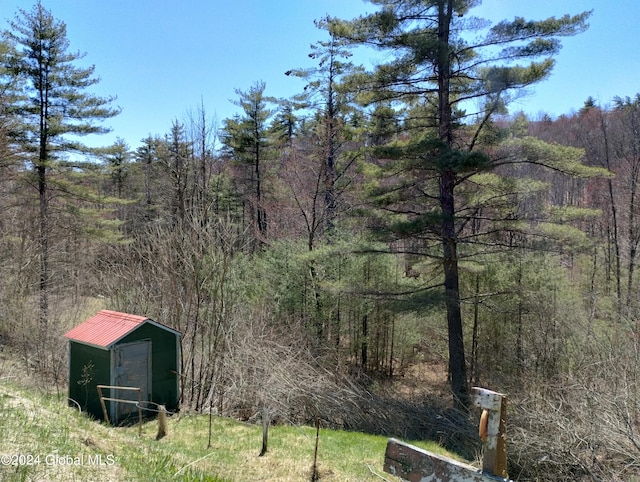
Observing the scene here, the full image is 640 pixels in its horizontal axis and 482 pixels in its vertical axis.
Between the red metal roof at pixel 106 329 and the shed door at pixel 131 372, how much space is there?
293 millimetres

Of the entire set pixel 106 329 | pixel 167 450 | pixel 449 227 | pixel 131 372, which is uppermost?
pixel 449 227

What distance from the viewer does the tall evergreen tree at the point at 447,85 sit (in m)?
9.20

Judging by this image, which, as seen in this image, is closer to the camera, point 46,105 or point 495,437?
point 495,437

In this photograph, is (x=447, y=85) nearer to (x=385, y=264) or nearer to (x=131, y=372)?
(x=385, y=264)

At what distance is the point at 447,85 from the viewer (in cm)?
1049

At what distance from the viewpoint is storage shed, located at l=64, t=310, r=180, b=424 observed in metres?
8.73

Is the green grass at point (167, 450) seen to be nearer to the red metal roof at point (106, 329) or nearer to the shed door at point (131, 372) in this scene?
the shed door at point (131, 372)

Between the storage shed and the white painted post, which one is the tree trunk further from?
the white painted post

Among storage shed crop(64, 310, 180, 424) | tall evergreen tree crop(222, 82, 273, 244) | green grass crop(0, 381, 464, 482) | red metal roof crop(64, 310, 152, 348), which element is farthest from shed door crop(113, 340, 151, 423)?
tall evergreen tree crop(222, 82, 273, 244)

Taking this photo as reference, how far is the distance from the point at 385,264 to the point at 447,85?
23.9 feet

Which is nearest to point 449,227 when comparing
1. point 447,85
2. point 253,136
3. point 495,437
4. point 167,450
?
point 447,85

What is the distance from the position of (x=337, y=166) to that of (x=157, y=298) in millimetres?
8632

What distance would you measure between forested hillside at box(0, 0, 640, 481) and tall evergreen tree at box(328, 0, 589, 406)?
0.18 feet

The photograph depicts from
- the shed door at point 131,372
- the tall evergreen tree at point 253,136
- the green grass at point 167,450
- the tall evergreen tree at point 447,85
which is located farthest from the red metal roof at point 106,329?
the tall evergreen tree at point 253,136
